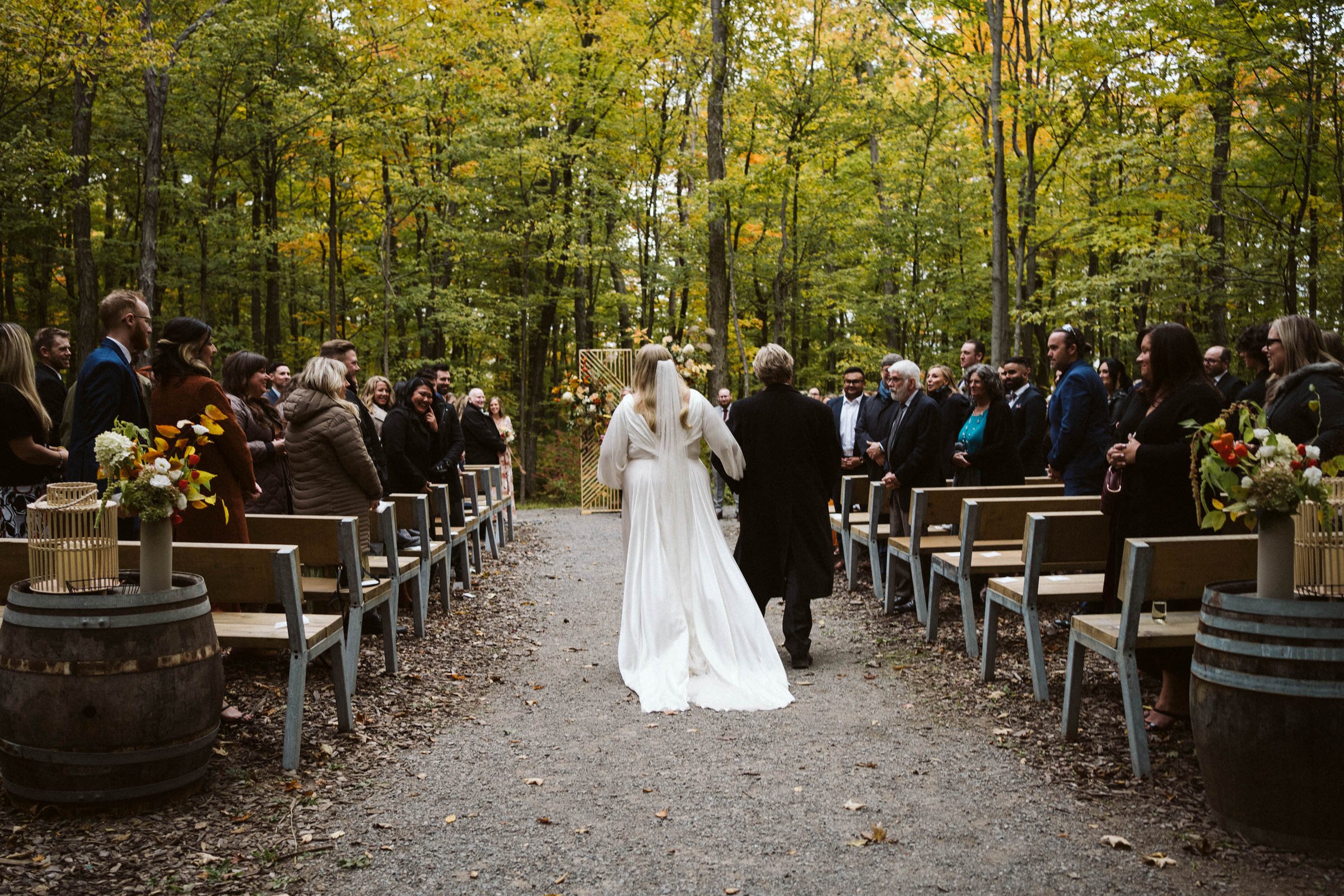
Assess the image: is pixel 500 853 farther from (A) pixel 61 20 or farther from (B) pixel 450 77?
(B) pixel 450 77

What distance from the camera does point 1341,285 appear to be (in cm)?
1373

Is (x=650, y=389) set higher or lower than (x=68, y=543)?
higher

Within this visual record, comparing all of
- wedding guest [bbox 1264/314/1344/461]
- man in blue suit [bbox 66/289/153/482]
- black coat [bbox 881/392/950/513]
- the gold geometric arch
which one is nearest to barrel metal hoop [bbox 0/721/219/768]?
man in blue suit [bbox 66/289/153/482]

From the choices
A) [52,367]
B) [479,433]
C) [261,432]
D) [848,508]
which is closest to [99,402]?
[261,432]

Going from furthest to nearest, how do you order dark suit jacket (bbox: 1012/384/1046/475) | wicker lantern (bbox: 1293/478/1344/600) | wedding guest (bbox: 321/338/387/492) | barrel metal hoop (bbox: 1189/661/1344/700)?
dark suit jacket (bbox: 1012/384/1046/475) → wedding guest (bbox: 321/338/387/492) → wicker lantern (bbox: 1293/478/1344/600) → barrel metal hoop (bbox: 1189/661/1344/700)

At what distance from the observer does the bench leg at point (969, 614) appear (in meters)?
6.62

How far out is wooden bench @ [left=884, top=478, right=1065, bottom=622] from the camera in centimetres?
754

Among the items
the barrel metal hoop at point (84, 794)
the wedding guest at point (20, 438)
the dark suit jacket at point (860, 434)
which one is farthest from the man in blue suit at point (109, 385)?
the dark suit jacket at point (860, 434)

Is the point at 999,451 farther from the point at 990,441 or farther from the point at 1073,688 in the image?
the point at 1073,688

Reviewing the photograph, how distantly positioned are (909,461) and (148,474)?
576cm

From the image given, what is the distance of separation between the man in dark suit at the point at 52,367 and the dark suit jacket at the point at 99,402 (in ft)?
6.84

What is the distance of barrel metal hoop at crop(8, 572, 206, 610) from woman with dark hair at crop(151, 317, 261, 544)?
4.23 feet

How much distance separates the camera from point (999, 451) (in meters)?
8.11

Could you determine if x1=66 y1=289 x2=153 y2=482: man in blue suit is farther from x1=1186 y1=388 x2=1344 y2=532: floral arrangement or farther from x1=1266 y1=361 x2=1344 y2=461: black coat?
x1=1266 y1=361 x2=1344 y2=461: black coat
